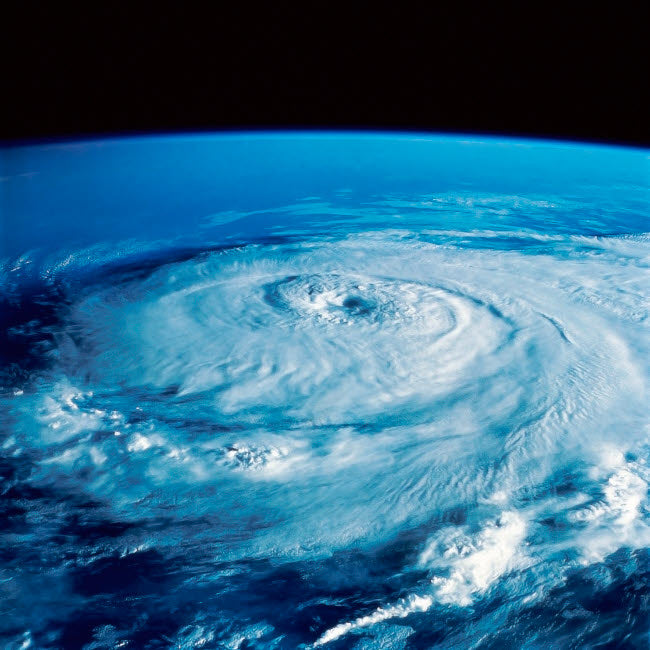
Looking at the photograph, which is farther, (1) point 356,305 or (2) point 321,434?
(1) point 356,305

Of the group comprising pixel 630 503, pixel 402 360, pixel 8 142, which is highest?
pixel 8 142

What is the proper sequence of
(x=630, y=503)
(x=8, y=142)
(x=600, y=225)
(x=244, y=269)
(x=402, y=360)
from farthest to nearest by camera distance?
(x=8, y=142) → (x=600, y=225) → (x=244, y=269) → (x=402, y=360) → (x=630, y=503)

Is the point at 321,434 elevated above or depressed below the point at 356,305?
below

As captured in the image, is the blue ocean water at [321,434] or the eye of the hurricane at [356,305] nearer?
the blue ocean water at [321,434]

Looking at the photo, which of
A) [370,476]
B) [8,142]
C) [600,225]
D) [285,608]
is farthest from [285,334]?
[8,142]

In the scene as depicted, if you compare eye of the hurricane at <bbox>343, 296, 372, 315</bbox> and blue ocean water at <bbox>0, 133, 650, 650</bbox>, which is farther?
eye of the hurricane at <bbox>343, 296, 372, 315</bbox>

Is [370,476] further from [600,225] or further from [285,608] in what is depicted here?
[600,225]

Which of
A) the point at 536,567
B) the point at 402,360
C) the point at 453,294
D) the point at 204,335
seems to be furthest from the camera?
the point at 453,294

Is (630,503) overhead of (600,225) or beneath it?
beneath
